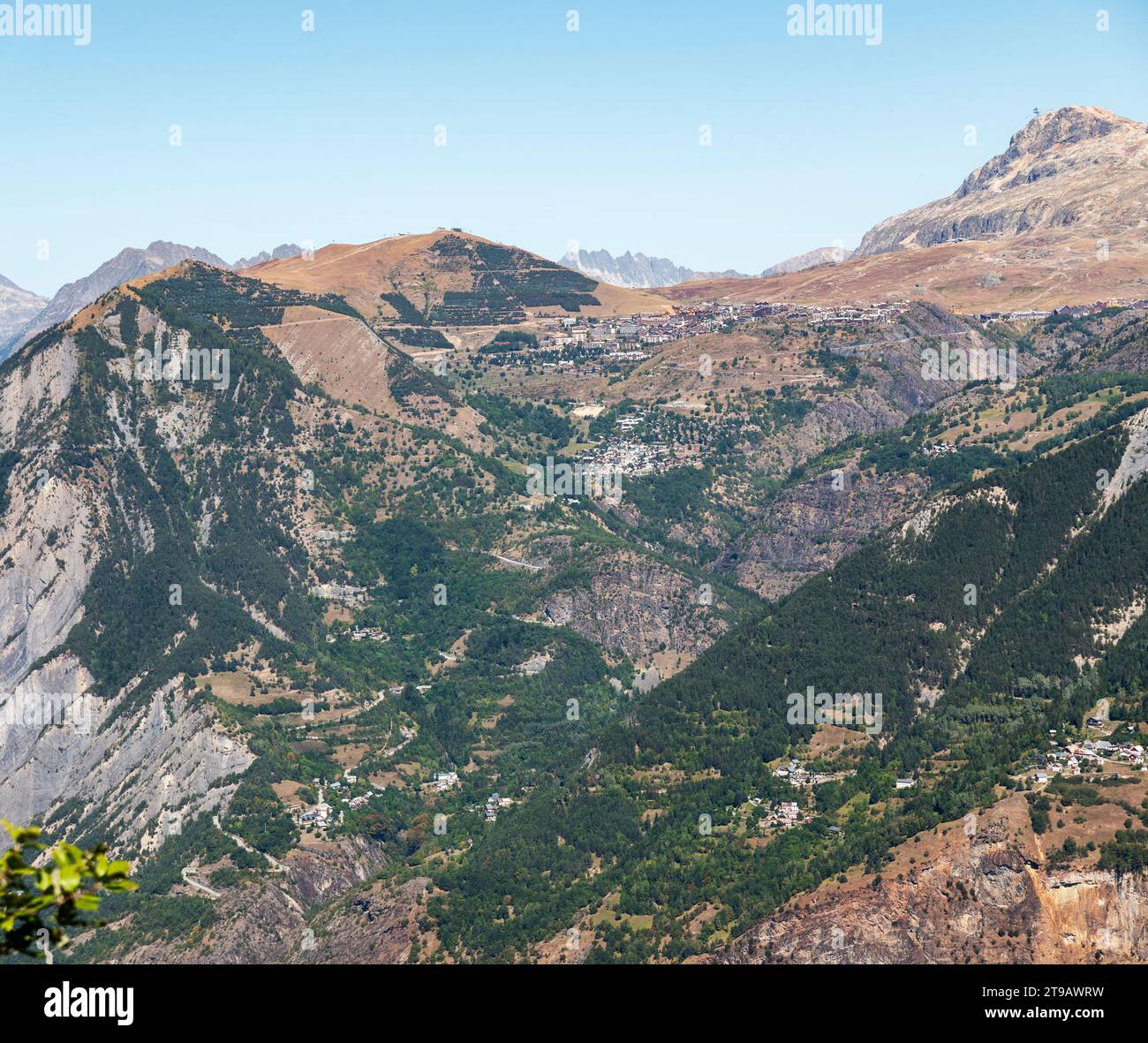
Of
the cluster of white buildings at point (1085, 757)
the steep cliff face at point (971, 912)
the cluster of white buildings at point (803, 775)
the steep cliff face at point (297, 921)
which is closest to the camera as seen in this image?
the steep cliff face at point (971, 912)

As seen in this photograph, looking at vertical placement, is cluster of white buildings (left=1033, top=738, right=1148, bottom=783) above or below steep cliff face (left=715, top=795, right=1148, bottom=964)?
above

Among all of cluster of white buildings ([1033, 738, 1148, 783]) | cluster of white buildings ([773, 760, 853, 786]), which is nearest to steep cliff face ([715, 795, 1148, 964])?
cluster of white buildings ([1033, 738, 1148, 783])

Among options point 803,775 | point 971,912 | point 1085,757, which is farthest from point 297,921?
point 1085,757

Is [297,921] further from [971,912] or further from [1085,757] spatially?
[1085,757]

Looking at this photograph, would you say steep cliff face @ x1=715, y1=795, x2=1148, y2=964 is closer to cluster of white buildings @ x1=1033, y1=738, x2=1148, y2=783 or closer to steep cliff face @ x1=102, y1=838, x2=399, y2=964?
cluster of white buildings @ x1=1033, y1=738, x2=1148, y2=783

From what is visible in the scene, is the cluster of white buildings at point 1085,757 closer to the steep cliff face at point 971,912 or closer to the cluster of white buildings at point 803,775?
the steep cliff face at point 971,912

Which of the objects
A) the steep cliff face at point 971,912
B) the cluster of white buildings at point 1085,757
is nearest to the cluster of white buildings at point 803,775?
the cluster of white buildings at point 1085,757
